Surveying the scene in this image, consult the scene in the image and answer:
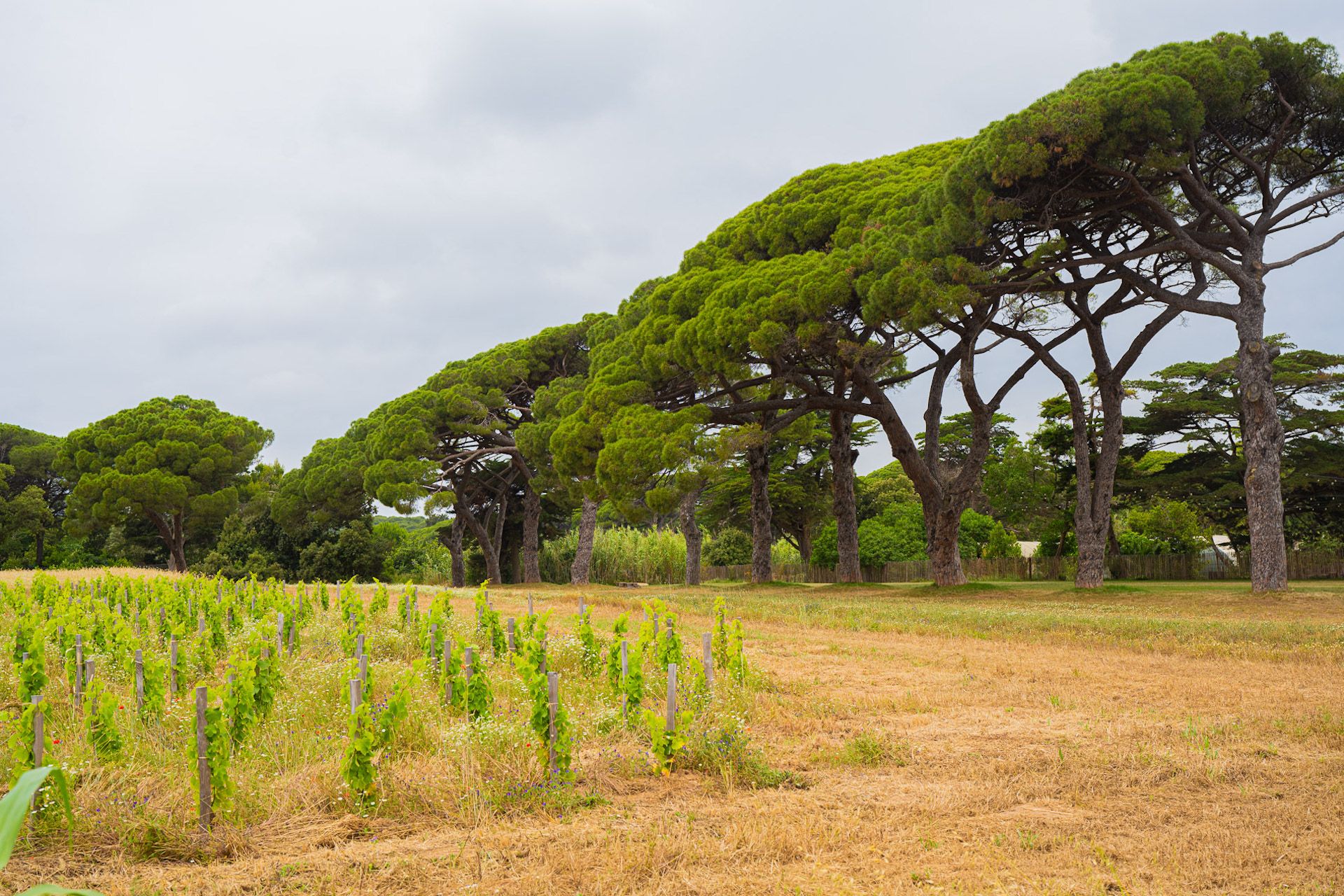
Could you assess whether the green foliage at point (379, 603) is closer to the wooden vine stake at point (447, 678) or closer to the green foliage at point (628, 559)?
the wooden vine stake at point (447, 678)

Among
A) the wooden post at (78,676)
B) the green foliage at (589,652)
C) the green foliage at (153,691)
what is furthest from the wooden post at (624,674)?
the wooden post at (78,676)

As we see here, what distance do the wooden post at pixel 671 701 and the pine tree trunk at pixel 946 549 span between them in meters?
15.7

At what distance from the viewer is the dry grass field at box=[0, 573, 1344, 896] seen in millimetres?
3904

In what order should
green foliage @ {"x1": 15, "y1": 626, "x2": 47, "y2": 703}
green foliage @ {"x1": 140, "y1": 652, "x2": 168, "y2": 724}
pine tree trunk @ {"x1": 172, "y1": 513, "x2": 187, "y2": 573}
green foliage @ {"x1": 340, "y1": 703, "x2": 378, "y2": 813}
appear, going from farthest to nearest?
pine tree trunk @ {"x1": 172, "y1": 513, "x2": 187, "y2": 573}, green foliage @ {"x1": 140, "y1": 652, "x2": 168, "y2": 724}, green foliage @ {"x1": 15, "y1": 626, "x2": 47, "y2": 703}, green foliage @ {"x1": 340, "y1": 703, "x2": 378, "y2": 813}

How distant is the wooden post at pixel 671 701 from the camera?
5.75m

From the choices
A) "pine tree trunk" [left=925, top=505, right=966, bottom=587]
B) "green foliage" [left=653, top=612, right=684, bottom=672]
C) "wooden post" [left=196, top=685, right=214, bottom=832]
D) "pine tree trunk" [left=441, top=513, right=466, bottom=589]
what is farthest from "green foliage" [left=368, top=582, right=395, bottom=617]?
"pine tree trunk" [left=441, top=513, right=466, bottom=589]

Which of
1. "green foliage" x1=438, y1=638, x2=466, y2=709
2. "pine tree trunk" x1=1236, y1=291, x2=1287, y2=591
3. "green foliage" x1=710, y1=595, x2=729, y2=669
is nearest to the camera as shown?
"green foliage" x1=438, y1=638, x2=466, y2=709

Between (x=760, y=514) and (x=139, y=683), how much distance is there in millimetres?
20564

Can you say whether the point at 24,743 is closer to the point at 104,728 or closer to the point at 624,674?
the point at 104,728

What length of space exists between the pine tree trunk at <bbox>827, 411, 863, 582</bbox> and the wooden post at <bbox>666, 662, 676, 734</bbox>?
59.6 ft

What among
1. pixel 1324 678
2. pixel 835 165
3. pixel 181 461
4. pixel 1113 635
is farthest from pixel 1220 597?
pixel 181 461

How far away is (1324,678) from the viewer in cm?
868

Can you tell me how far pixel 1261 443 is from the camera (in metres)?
15.6

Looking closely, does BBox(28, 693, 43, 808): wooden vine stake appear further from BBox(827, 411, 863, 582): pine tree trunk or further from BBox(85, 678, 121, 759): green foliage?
BBox(827, 411, 863, 582): pine tree trunk
